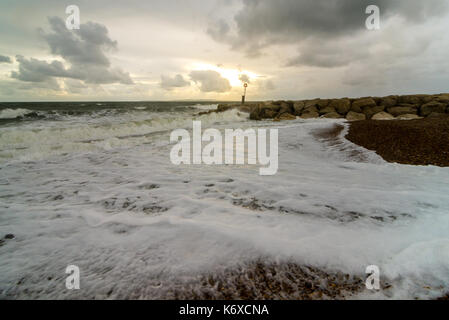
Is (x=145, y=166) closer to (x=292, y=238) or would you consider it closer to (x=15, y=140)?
(x=292, y=238)

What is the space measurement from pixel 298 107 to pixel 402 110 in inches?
317

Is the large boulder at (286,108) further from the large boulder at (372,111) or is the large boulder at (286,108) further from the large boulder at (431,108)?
the large boulder at (431,108)

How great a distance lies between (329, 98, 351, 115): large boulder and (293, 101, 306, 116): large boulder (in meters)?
2.56

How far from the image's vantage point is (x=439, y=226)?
93.1 inches

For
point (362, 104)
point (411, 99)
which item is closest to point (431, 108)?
point (411, 99)

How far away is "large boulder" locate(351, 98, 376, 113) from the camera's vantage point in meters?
17.2

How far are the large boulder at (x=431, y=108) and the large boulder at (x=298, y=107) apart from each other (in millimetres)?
8696

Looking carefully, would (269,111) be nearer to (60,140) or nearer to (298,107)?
(298,107)

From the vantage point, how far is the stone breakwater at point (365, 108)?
1469cm

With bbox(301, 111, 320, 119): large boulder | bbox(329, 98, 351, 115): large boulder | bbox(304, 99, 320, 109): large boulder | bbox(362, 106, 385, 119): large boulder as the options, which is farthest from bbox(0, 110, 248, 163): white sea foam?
bbox(362, 106, 385, 119): large boulder

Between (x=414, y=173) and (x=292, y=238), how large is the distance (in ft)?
12.1

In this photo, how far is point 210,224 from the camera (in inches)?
97.6

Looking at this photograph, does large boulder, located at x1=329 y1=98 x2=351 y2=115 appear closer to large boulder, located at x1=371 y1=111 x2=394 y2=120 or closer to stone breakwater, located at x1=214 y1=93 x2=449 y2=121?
stone breakwater, located at x1=214 y1=93 x2=449 y2=121
